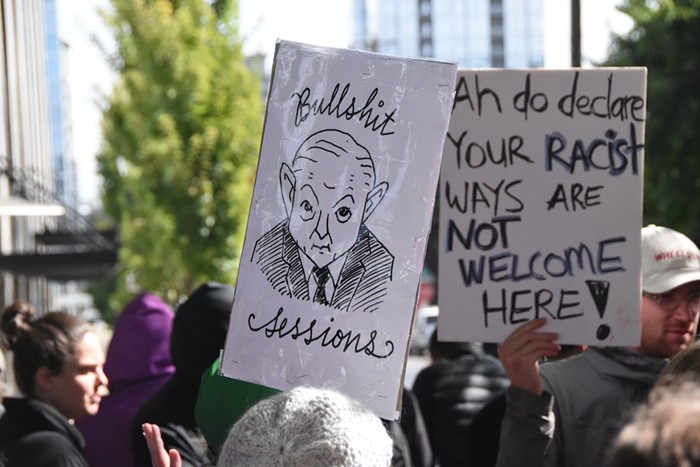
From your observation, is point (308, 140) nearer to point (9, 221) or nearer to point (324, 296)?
point (324, 296)

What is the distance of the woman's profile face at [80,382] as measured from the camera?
3.86m

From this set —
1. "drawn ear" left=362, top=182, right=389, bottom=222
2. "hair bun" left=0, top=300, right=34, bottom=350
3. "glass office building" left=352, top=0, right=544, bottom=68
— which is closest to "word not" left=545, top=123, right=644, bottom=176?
"drawn ear" left=362, top=182, right=389, bottom=222

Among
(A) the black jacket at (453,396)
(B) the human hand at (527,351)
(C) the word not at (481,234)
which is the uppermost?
(C) the word not at (481,234)

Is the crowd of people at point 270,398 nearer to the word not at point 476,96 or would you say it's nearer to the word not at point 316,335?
the word not at point 316,335

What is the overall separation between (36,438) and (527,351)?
1616 mm

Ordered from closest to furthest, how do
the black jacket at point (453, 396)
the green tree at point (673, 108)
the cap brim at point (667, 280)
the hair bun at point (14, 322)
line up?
the cap brim at point (667, 280), the hair bun at point (14, 322), the black jacket at point (453, 396), the green tree at point (673, 108)

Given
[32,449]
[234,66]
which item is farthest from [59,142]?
[32,449]

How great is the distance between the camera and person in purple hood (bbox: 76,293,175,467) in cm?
422

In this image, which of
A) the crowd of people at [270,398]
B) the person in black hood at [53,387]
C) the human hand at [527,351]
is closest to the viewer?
the crowd of people at [270,398]

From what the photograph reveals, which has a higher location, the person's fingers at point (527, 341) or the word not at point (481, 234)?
the word not at point (481, 234)

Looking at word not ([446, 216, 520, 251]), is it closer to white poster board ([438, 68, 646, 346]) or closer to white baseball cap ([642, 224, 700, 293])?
white poster board ([438, 68, 646, 346])

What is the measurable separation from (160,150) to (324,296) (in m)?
17.3

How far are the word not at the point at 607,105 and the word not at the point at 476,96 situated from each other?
0.64ft

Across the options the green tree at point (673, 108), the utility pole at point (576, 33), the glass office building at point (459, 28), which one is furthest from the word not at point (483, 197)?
the glass office building at point (459, 28)
